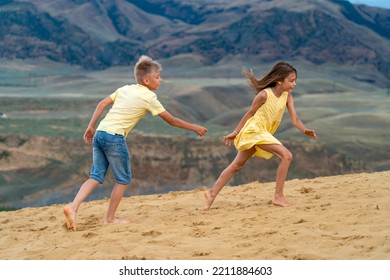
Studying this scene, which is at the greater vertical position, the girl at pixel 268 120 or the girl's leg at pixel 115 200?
the girl at pixel 268 120

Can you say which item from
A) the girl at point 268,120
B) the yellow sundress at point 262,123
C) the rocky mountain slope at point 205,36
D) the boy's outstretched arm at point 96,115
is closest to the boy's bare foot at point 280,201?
the girl at point 268,120

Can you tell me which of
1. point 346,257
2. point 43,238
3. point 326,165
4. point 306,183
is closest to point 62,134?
point 326,165

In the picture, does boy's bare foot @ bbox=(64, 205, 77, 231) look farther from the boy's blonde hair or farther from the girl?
the girl

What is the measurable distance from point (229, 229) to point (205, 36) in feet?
283

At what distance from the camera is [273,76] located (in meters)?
6.97

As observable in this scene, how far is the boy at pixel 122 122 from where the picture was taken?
21.2ft

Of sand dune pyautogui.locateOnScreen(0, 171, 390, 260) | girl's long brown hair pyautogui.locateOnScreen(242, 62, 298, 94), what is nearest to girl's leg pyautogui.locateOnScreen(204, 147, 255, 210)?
sand dune pyautogui.locateOnScreen(0, 171, 390, 260)

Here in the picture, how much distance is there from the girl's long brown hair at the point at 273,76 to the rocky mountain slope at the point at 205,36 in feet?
261

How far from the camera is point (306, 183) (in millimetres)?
9172

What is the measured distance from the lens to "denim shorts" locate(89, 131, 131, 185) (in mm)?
6457

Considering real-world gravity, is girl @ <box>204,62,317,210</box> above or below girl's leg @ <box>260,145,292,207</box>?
above

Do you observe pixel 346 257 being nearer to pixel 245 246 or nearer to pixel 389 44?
pixel 245 246

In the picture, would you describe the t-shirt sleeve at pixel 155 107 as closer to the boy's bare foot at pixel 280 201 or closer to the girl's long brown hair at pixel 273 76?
the girl's long brown hair at pixel 273 76

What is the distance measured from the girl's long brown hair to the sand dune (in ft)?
3.67
